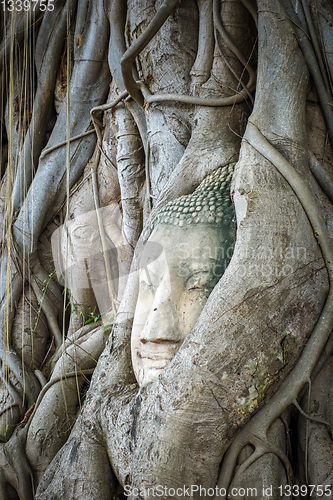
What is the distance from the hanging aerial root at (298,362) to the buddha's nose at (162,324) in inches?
11.8

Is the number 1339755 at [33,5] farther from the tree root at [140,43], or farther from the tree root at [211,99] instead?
the tree root at [211,99]

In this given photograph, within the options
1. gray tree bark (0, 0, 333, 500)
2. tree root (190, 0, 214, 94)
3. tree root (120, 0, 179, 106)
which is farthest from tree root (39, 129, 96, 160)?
tree root (190, 0, 214, 94)

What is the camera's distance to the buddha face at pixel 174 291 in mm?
1351

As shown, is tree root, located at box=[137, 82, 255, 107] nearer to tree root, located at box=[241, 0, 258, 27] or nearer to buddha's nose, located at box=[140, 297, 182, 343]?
tree root, located at box=[241, 0, 258, 27]

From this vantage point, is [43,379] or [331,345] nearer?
[331,345]

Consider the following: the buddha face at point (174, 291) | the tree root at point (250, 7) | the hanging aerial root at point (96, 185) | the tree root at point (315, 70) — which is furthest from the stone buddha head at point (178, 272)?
the hanging aerial root at point (96, 185)

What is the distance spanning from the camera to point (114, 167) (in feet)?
8.04

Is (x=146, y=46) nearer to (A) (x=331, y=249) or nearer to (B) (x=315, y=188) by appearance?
(B) (x=315, y=188)

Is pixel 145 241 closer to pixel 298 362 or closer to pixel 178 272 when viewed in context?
pixel 178 272

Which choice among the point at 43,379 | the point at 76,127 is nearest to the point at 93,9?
the point at 76,127

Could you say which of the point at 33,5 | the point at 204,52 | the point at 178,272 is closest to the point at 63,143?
the point at 33,5

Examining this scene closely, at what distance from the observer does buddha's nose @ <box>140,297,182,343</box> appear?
1338mm

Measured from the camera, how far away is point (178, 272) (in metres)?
1.39

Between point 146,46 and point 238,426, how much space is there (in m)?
1.43
